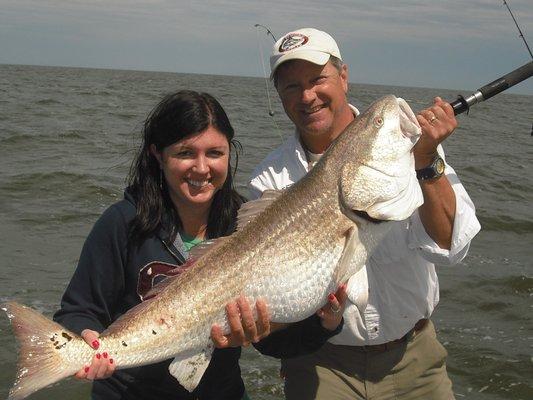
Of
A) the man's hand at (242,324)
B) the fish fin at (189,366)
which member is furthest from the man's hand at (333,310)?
the fish fin at (189,366)

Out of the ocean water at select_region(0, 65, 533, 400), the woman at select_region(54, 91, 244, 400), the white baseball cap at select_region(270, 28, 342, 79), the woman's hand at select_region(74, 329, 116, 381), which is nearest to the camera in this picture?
the woman's hand at select_region(74, 329, 116, 381)

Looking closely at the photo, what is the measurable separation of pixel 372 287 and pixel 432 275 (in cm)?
47

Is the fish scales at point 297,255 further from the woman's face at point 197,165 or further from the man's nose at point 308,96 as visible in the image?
the man's nose at point 308,96

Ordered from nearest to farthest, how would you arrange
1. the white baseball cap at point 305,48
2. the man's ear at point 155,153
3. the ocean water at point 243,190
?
the man's ear at point 155,153 < the white baseball cap at point 305,48 < the ocean water at point 243,190

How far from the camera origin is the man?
15.0ft

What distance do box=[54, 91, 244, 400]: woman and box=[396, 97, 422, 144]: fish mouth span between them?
3.75 feet

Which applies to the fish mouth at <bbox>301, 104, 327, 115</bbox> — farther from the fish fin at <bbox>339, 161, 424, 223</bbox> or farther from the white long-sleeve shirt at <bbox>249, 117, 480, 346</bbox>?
the fish fin at <bbox>339, 161, 424, 223</bbox>

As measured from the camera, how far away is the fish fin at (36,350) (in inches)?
137

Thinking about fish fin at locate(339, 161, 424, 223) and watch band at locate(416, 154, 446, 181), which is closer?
fish fin at locate(339, 161, 424, 223)

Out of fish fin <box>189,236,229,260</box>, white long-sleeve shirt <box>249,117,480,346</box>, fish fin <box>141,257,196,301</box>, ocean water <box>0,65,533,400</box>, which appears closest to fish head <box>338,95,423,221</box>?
white long-sleeve shirt <box>249,117,480,346</box>

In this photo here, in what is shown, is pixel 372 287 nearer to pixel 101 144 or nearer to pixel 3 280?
pixel 3 280

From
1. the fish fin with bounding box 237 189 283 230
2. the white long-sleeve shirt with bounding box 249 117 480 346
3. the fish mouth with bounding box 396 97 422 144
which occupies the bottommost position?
the white long-sleeve shirt with bounding box 249 117 480 346

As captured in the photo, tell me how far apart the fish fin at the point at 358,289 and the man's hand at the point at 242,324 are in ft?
1.67

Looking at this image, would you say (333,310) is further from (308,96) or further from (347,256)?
(308,96)
